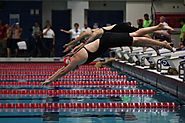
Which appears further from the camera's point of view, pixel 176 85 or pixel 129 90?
pixel 129 90

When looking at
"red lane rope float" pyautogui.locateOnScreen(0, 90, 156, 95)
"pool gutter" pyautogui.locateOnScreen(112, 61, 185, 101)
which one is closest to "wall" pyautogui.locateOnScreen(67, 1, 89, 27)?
"pool gutter" pyautogui.locateOnScreen(112, 61, 185, 101)

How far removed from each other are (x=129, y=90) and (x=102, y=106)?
69.5 inches

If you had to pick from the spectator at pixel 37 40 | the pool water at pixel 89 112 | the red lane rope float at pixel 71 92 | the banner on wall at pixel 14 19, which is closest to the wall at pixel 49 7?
the banner on wall at pixel 14 19

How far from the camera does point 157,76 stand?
9.34 meters

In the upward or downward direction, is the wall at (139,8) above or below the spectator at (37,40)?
above

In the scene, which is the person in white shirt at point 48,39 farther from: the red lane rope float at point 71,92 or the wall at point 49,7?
the red lane rope float at point 71,92

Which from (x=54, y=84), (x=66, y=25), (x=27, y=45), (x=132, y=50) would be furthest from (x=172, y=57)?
(x=66, y=25)

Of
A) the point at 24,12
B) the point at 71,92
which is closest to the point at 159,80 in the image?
the point at 71,92

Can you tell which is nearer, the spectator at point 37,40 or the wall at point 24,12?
the spectator at point 37,40

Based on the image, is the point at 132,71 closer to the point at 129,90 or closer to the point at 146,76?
the point at 146,76

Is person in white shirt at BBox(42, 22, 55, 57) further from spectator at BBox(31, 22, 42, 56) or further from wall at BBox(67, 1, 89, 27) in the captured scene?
wall at BBox(67, 1, 89, 27)

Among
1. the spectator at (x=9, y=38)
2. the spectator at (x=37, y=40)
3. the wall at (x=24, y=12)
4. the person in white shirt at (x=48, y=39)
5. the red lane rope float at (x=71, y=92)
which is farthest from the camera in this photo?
the wall at (x=24, y=12)

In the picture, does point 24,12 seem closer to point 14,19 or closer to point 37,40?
point 14,19

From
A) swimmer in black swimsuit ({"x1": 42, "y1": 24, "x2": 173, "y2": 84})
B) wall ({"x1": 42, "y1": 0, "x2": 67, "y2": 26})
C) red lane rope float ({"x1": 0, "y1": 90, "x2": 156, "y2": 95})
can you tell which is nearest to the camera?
swimmer in black swimsuit ({"x1": 42, "y1": 24, "x2": 173, "y2": 84})
